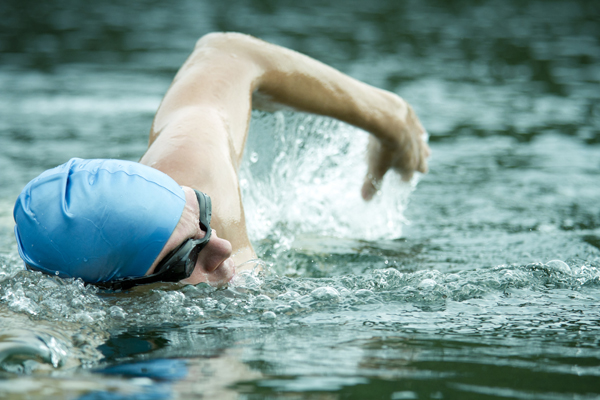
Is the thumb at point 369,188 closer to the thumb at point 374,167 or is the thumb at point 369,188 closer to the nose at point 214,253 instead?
the thumb at point 374,167

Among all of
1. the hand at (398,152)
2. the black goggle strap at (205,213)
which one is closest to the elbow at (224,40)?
the hand at (398,152)

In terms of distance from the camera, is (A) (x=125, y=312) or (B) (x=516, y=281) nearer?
(A) (x=125, y=312)

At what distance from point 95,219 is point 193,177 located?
629 mm

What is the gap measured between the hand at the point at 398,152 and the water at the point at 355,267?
0.11 metres

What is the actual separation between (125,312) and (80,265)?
275mm

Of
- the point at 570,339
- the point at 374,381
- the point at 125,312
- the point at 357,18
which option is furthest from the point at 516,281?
the point at 357,18

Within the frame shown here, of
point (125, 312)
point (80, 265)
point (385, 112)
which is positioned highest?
point (385, 112)

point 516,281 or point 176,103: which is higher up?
point 176,103

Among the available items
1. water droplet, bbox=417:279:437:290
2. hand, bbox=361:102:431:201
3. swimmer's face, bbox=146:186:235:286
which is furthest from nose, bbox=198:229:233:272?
hand, bbox=361:102:431:201

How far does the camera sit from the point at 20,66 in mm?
10727

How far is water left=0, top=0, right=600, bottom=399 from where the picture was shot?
179 cm

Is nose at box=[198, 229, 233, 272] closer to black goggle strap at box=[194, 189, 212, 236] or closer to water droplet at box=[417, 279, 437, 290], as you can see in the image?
black goggle strap at box=[194, 189, 212, 236]

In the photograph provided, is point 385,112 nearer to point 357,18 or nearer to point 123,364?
point 123,364

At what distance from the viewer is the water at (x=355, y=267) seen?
1.79 meters
